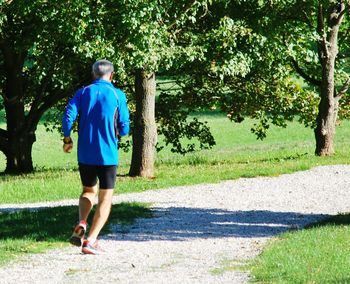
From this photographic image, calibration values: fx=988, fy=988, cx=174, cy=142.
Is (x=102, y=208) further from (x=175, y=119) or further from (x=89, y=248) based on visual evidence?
(x=175, y=119)

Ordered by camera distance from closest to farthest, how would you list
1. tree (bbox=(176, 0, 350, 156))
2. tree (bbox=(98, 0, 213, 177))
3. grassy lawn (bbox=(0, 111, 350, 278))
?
grassy lawn (bbox=(0, 111, 350, 278)) → tree (bbox=(98, 0, 213, 177)) → tree (bbox=(176, 0, 350, 156))

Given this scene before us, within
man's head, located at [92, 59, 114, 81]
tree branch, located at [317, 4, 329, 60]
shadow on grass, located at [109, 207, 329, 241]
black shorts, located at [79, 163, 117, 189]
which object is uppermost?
tree branch, located at [317, 4, 329, 60]

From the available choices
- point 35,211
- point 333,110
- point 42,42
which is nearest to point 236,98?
point 333,110

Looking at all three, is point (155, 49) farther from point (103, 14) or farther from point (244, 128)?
point (244, 128)

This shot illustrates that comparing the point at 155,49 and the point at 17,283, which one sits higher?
the point at 155,49

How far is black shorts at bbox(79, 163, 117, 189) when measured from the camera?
1064 cm

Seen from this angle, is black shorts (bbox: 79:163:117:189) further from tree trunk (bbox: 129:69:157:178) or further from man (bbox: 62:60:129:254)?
tree trunk (bbox: 129:69:157:178)

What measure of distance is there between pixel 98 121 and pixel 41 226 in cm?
318

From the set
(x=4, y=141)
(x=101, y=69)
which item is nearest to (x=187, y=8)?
(x=4, y=141)

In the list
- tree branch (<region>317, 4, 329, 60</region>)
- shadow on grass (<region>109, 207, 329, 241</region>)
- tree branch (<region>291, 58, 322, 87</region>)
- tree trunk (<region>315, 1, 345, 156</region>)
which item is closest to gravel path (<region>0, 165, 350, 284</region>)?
shadow on grass (<region>109, 207, 329, 241</region>)

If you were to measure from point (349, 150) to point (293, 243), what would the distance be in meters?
16.3

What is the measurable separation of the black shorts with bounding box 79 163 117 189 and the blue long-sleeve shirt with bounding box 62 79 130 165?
0.24 feet

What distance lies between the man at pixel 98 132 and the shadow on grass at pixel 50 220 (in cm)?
139

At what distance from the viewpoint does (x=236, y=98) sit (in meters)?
27.5
